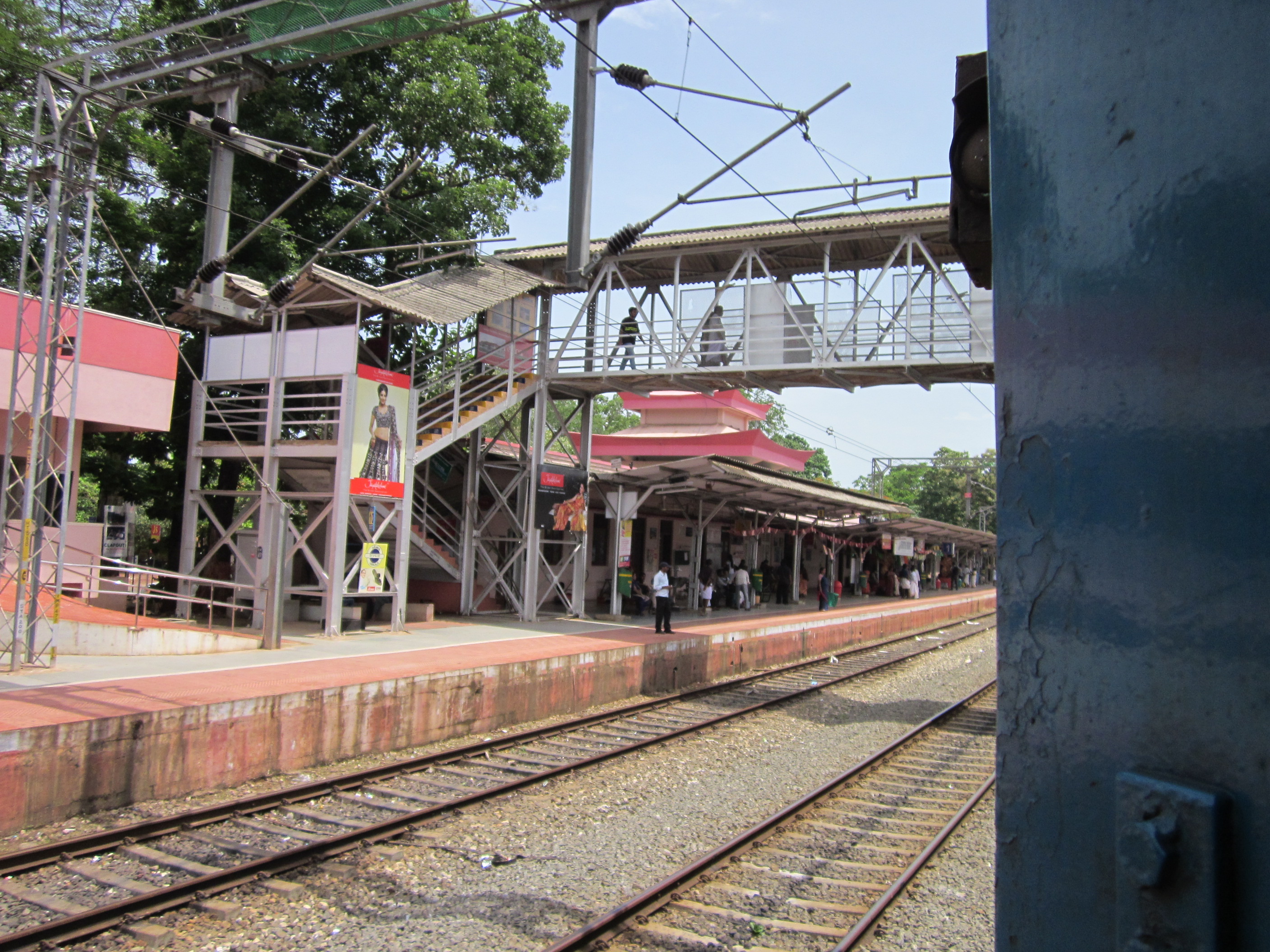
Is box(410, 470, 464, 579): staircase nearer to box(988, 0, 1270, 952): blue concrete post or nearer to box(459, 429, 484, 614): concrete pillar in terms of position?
box(459, 429, 484, 614): concrete pillar

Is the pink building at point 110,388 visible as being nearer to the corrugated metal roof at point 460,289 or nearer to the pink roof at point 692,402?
the corrugated metal roof at point 460,289

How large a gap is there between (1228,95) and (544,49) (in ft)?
75.3

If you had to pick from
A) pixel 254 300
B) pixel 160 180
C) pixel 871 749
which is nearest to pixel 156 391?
pixel 254 300

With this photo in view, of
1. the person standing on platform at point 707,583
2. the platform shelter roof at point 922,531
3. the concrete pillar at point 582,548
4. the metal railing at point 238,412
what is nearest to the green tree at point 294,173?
the metal railing at point 238,412

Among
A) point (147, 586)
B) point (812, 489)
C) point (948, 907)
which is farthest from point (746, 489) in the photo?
point (948, 907)

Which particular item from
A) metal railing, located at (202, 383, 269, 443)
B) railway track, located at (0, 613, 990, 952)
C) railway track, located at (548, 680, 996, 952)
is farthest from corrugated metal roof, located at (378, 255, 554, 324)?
railway track, located at (548, 680, 996, 952)

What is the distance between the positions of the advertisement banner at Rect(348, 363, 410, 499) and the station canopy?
3.89 feet

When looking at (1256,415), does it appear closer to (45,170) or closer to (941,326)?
(45,170)

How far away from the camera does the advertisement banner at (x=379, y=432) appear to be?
15820 mm

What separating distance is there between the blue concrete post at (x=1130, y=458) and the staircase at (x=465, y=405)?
1622 cm

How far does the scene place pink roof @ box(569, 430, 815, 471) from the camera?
3403 cm

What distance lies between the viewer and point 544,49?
22016 millimetres

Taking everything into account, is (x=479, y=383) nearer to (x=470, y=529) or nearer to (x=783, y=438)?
(x=470, y=529)

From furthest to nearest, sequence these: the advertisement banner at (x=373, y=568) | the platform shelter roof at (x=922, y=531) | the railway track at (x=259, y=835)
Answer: the platform shelter roof at (x=922, y=531) < the advertisement banner at (x=373, y=568) < the railway track at (x=259, y=835)
